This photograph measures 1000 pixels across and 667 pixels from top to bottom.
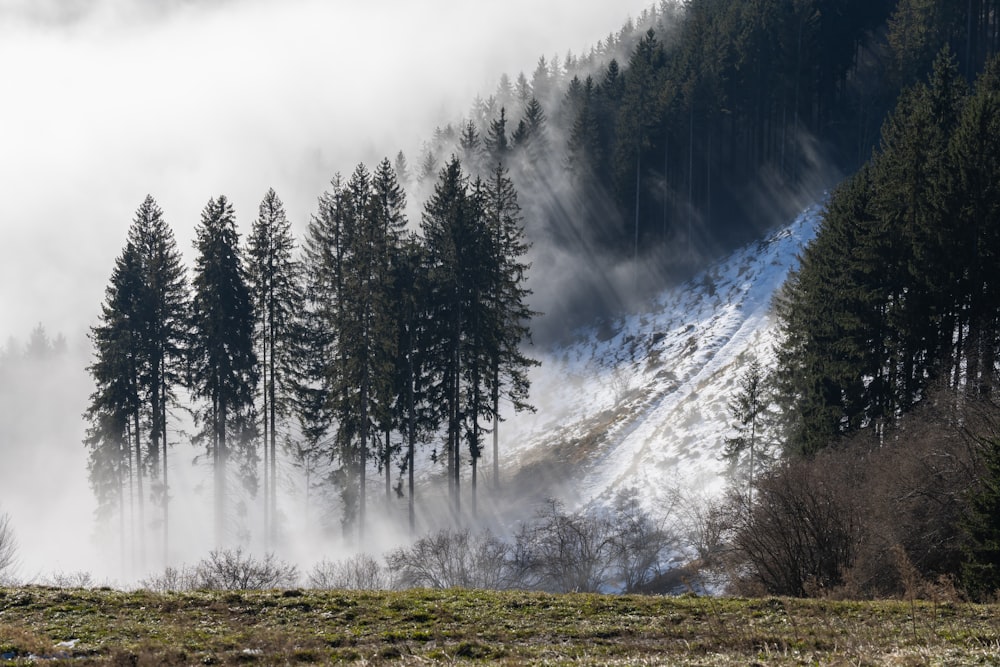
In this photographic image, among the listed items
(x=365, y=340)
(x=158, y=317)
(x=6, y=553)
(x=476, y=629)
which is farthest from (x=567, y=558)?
(x=6, y=553)

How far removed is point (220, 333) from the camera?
132 feet

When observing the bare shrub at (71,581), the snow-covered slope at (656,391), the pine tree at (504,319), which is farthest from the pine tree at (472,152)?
the bare shrub at (71,581)

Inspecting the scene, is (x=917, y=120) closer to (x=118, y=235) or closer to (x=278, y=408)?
(x=278, y=408)

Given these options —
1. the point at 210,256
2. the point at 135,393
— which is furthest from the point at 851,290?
the point at 135,393

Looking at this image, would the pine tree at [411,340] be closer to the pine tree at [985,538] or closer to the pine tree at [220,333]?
the pine tree at [220,333]

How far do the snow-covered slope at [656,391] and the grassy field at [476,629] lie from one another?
70.2 feet

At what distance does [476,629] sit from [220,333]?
30571 mm

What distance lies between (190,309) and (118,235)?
101990mm

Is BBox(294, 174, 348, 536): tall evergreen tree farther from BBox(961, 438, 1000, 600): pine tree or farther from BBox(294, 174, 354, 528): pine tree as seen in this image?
BBox(961, 438, 1000, 600): pine tree

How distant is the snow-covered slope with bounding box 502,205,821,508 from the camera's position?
129 ft

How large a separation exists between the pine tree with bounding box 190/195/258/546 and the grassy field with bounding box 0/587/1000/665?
2472 cm

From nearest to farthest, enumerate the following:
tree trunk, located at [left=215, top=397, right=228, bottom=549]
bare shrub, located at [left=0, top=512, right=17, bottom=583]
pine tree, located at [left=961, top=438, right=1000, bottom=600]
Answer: pine tree, located at [left=961, top=438, right=1000, bottom=600] → bare shrub, located at [left=0, top=512, right=17, bottom=583] → tree trunk, located at [left=215, top=397, right=228, bottom=549]

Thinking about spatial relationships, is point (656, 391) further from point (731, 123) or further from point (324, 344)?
point (731, 123)

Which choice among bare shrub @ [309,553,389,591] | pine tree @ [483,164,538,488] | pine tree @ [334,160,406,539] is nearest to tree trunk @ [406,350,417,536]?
pine tree @ [334,160,406,539]
